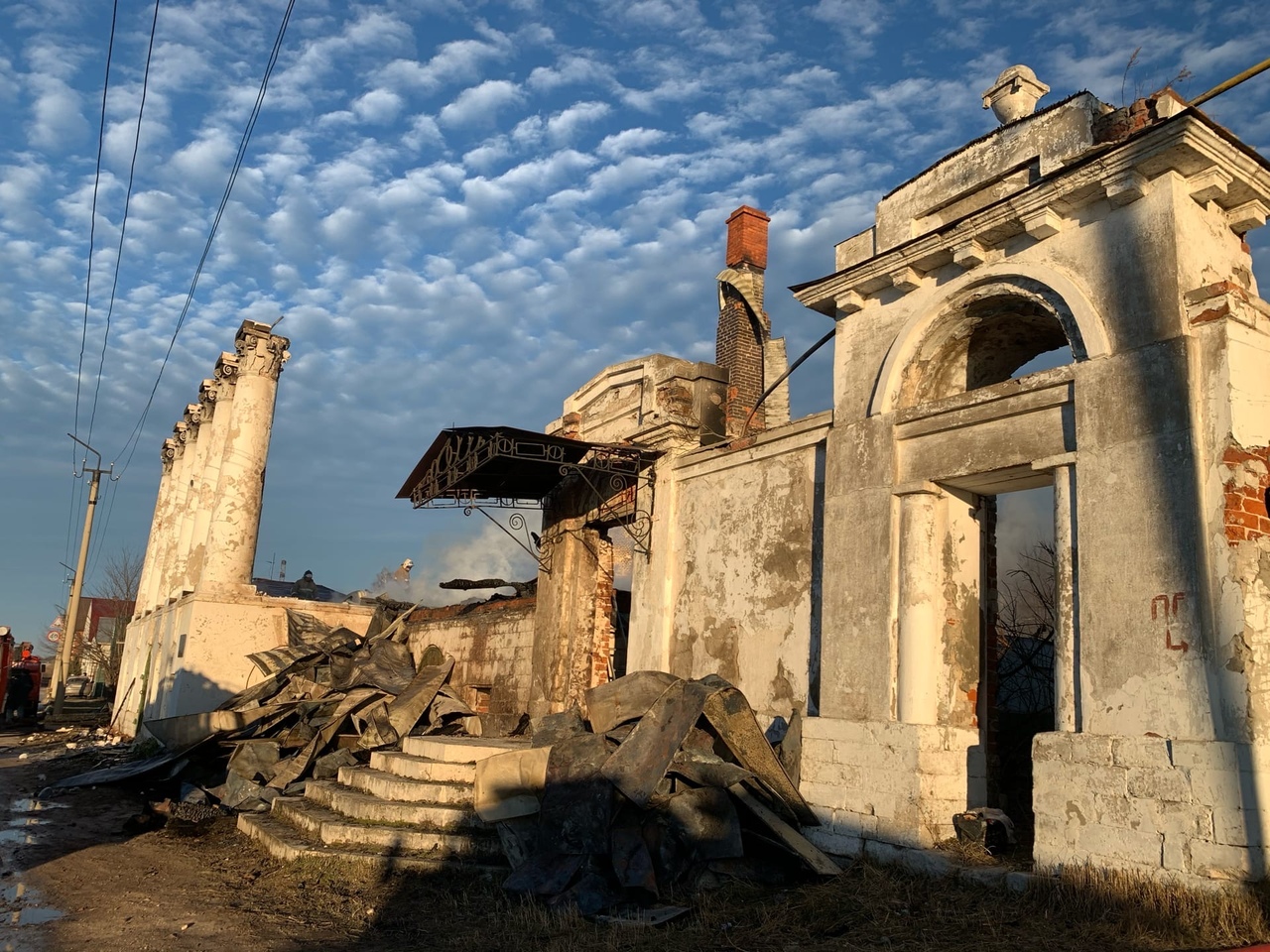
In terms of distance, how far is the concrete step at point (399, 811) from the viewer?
27.8 feet

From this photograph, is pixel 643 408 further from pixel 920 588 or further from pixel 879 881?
pixel 879 881

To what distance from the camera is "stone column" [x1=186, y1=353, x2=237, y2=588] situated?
63.1 feet

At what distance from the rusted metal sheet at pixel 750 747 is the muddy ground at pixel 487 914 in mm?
821

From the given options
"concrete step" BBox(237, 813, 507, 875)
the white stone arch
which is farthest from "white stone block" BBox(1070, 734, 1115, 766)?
"concrete step" BBox(237, 813, 507, 875)

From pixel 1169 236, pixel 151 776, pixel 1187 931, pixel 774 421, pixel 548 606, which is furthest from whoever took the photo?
pixel 774 421

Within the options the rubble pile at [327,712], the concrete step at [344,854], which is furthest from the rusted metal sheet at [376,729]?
the concrete step at [344,854]

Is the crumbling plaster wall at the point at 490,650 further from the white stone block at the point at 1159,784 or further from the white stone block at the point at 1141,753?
the white stone block at the point at 1159,784

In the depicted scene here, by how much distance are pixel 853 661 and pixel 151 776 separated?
9.02m

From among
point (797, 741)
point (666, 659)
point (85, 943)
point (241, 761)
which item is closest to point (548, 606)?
point (666, 659)

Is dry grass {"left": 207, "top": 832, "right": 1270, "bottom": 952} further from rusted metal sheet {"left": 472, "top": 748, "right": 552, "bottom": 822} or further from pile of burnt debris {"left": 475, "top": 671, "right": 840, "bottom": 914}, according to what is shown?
rusted metal sheet {"left": 472, "top": 748, "right": 552, "bottom": 822}

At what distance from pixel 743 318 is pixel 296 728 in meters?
8.38

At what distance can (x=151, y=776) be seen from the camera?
1188 cm

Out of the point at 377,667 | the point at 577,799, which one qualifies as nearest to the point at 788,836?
Result: the point at 577,799

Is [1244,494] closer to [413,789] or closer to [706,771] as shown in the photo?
[706,771]
